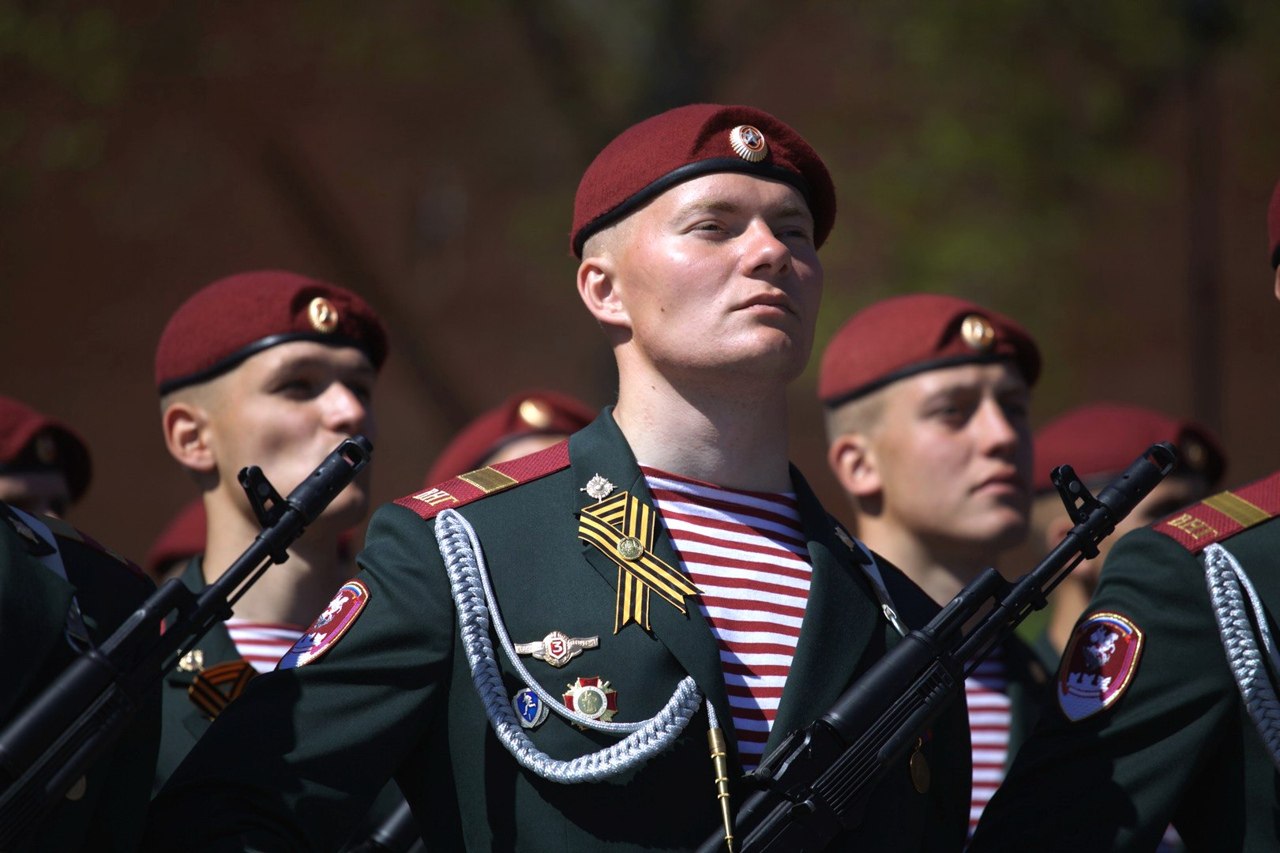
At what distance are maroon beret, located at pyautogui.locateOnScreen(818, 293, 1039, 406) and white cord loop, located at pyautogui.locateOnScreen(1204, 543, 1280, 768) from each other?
198 centimetres

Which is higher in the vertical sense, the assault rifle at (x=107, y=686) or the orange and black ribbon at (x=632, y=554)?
the assault rifle at (x=107, y=686)

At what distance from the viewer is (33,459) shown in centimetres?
507

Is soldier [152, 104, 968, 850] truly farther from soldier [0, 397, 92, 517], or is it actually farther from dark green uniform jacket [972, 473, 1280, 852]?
soldier [0, 397, 92, 517]

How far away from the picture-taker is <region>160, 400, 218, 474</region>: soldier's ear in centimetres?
461

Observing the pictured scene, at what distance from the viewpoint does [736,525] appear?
3.21 metres

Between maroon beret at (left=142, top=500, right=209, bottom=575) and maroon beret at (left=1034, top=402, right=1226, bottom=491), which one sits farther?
maroon beret at (left=142, top=500, right=209, bottom=575)

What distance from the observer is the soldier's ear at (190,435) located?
15.1 feet

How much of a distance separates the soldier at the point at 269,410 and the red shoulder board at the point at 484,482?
1177mm

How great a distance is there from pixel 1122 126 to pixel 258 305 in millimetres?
7582

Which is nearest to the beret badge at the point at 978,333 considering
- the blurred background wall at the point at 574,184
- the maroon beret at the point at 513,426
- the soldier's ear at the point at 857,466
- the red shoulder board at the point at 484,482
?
the soldier's ear at the point at 857,466

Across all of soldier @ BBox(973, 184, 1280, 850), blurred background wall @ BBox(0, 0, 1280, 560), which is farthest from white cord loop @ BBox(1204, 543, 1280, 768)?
blurred background wall @ BBox(0, 0, 1280, 560)

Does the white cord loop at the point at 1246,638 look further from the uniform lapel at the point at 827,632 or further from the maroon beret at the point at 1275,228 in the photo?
the maroon beret at the point at 1275,228

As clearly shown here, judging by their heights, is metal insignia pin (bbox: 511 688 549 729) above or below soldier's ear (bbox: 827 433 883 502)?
above

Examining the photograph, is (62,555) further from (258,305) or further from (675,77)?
(675,77)
